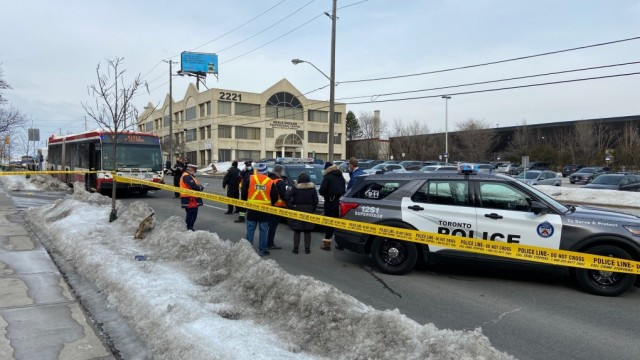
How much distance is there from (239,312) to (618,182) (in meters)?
24.2

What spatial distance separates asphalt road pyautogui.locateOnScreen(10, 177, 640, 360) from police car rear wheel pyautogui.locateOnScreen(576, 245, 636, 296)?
0.12 meters

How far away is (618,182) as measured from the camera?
73.7 feet

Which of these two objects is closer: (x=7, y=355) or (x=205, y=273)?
(x=7, y=355)

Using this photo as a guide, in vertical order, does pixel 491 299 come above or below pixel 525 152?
below

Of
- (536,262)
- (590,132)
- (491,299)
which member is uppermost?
(590,132)

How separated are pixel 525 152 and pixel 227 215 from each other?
53146mm

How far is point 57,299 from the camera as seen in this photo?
539 centimetres

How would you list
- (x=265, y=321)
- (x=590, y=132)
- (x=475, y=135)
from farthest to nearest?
(x=475, y=135)
(x=590, y=132)
(x=265, y=321)

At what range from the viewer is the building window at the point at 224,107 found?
70.1m

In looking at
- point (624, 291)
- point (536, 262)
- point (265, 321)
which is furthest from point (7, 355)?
point (624, 291)

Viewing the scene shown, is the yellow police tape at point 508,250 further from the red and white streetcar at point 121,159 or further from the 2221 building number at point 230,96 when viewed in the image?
the 2221 building number at point 230,96

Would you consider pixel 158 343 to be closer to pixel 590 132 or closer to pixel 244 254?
pixel 244 254

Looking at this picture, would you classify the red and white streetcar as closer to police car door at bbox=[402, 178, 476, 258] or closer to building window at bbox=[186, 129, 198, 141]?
police car door at bbox=[402, 178, 476, 258]

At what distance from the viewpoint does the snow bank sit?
362cm
